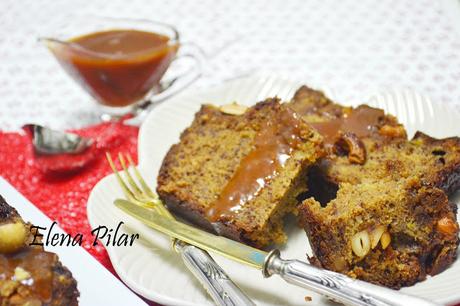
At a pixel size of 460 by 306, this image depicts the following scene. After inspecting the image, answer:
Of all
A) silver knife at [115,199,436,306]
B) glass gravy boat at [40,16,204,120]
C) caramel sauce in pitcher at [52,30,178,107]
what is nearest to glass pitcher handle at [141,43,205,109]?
glass gravy boat at [40,16,204,120]

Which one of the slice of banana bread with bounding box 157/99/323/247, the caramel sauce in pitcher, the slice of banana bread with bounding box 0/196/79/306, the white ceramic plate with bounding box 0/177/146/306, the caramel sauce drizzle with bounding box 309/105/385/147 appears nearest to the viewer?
the slice of banana bread with bounding box 0/196/79/306

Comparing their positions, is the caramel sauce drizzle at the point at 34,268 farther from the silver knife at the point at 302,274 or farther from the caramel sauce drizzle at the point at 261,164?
the caramel sauce drizzle at the point at 261,164

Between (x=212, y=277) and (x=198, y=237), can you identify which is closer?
(x=212, y=277)

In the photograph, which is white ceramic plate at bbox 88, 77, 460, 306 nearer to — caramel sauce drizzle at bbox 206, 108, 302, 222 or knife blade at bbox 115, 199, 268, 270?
knife blade at bbox 115, 199, 268, 270

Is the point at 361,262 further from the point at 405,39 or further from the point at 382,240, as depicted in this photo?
the point at 405,39

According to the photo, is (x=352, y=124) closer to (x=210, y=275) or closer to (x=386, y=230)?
(x=386, y=230)

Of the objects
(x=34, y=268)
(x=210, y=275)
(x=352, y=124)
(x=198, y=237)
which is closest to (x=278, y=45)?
(x=352, y=124)
